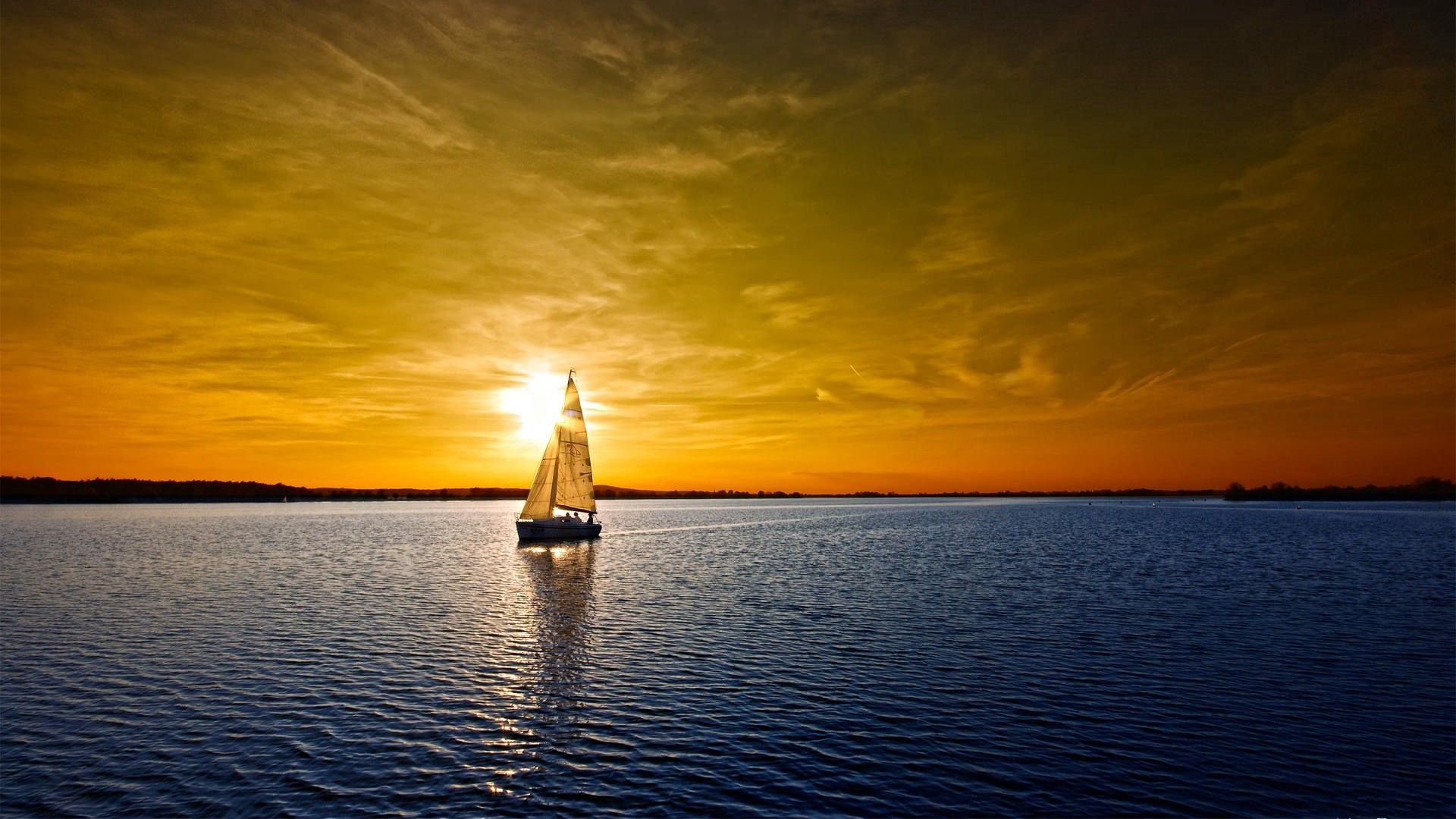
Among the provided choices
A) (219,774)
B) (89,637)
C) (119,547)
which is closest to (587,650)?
(219,774)

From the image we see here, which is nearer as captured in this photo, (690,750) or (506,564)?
(690,750)

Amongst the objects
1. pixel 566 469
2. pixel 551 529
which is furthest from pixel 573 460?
pixel 551 529

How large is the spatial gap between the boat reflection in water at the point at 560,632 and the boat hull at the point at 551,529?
12.3 m

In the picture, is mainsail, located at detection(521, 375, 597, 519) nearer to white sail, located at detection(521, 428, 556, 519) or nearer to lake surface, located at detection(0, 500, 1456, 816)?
white sail, located at detection(521, 428, 556, 519)

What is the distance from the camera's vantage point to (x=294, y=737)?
25.6 m

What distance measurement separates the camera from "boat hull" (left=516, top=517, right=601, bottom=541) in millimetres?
104312

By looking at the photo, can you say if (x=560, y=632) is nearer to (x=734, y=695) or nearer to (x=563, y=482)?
(x=734, y=695)

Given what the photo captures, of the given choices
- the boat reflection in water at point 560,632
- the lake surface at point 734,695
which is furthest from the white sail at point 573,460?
the lake surface at point 734,695

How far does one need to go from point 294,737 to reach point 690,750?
47.7 ft

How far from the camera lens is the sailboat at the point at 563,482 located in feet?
333

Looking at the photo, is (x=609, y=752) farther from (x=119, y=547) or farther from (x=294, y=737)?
(x=119, y=547)

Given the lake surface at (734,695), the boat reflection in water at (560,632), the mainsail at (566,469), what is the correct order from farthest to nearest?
the mainsail at (566,469) < the boat reflection in water at (560,632) < the lake surface at (734,695)

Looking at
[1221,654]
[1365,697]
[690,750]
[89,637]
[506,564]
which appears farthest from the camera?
[506,564]

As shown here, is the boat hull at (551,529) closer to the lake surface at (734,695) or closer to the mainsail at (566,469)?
the mainsail at (566,469)
